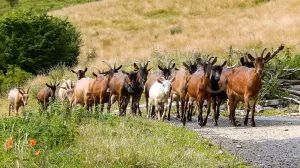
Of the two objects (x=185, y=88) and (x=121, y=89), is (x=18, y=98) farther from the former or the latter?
(x=185, y=88)

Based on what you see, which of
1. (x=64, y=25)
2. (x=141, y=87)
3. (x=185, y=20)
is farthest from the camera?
(x=185, y=20)

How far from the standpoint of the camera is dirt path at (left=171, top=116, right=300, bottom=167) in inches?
381

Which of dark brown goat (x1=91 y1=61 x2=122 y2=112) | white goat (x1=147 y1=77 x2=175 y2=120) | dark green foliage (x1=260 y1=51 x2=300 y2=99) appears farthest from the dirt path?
dark green foliage (x1=260 y1=51 x2=300 y2=99)

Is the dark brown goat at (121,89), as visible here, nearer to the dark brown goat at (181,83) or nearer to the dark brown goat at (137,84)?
A: the dark brown goat at (137,84)

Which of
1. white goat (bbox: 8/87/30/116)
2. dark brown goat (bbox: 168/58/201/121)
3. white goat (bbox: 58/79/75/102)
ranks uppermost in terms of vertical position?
dark brown goat (bbox: 168/58/201/121)

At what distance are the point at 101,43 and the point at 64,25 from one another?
8567mm

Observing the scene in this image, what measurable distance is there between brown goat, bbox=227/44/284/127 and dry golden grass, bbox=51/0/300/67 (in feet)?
52.1

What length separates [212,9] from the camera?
54062mm

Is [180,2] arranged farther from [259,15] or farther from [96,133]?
[96,133]

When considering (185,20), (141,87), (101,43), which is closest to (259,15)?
(185,20)

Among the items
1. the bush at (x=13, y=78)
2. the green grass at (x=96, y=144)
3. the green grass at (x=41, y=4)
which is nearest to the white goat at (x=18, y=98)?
the bush at (x=13, y=78)

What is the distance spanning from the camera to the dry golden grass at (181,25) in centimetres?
3572

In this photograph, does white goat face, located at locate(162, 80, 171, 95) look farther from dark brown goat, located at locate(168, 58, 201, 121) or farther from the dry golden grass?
the dry golden grass

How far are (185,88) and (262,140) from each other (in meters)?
5.22
